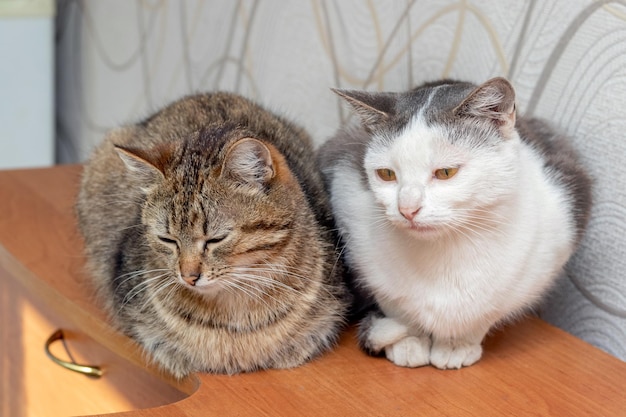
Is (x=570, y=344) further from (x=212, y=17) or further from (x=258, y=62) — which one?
(x=212, y=17)

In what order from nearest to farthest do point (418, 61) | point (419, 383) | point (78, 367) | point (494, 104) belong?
1. point (494, 104)
2. point (419, 383)
3. point (78, 367)
4. point (418, 61)

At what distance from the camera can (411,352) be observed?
3.44 feet

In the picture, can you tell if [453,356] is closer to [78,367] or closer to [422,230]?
[422,230]

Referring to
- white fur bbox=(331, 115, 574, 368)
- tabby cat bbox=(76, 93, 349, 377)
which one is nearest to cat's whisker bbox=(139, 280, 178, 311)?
tabby cat bbox=(76, 93, 349, 377)

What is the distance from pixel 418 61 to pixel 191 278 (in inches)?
23.3

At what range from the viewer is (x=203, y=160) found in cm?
100

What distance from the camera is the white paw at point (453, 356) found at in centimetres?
104

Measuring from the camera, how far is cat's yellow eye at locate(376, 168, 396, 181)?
3.14ft

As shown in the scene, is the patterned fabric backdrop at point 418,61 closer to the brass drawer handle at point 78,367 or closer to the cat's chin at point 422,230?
the cat's chin at point 422,230

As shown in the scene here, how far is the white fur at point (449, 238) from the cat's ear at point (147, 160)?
0.82ft

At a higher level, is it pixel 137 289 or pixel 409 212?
pixel 409 212

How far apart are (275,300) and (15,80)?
5.09ft

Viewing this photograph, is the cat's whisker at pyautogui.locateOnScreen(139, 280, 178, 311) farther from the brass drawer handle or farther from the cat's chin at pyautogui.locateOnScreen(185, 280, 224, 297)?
the brass drawer handle

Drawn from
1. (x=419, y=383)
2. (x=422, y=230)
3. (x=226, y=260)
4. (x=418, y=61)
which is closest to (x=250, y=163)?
(x=226, y=260)
